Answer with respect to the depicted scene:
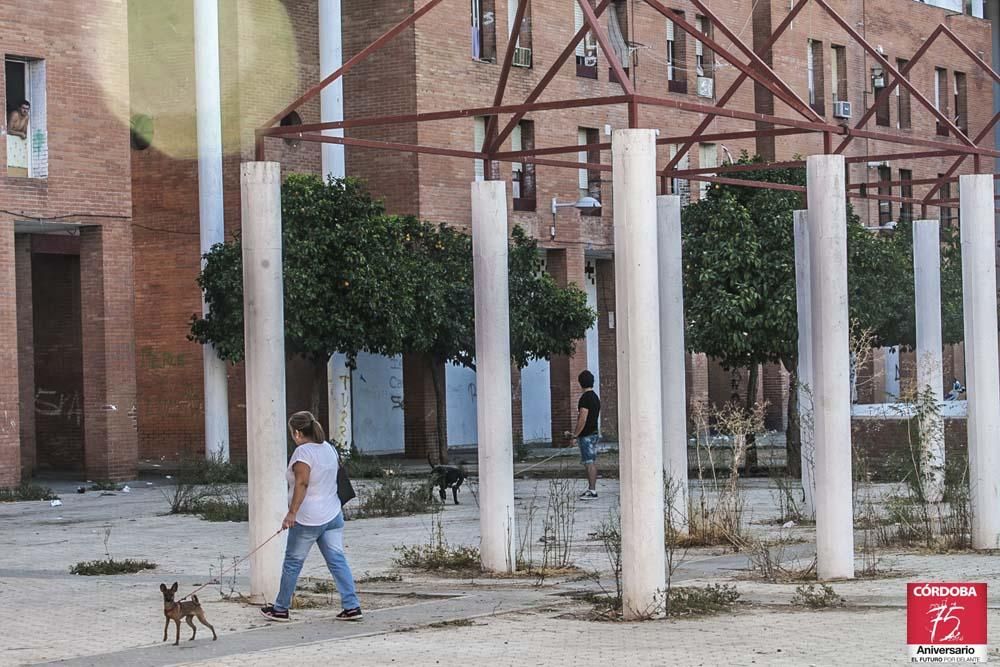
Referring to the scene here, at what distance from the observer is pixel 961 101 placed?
55469 mm

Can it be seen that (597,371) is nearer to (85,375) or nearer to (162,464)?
(162,464)

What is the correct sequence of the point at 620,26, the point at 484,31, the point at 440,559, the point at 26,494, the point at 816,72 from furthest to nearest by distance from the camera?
the point at 816,72 → the point at 620,26 → the point at 484,31 → the point at 26,494 → the point at 440,559

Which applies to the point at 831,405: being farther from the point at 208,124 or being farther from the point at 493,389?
the point at 208,124

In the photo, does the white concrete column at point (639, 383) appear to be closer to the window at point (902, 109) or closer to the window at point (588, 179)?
the window at point (588, 179)

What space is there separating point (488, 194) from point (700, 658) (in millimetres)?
5587

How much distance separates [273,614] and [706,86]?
35850 millimetres

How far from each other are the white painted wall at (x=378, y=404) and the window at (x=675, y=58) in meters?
11.5

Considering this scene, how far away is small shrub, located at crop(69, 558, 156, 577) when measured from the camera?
15.6 m

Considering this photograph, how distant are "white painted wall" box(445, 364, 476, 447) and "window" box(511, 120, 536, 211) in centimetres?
414

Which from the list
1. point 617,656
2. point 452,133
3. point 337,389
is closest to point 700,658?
point 617,656

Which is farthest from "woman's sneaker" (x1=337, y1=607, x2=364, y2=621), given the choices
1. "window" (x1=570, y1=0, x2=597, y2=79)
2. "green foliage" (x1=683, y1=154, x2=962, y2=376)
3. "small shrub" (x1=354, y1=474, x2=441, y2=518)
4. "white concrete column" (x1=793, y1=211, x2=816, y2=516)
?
"window" (x1=570, y1=0, x2=597, y2=79)

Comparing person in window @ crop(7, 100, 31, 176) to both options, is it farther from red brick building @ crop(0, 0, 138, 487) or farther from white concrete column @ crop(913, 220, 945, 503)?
white concrete column @ crop(913, 220, 945, 503)

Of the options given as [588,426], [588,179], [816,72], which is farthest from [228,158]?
[816,72]

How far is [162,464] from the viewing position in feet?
119
